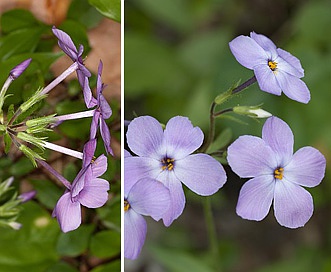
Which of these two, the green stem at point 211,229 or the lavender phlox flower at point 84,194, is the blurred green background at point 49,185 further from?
the lavender phlox flower at point 84,194

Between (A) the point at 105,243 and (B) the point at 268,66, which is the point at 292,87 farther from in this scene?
(A) the point at 105,243


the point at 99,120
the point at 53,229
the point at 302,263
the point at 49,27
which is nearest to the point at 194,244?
the point at 302,263

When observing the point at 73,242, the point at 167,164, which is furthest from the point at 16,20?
the point at 167,164

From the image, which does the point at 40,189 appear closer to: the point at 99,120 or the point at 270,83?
the point at 99,120

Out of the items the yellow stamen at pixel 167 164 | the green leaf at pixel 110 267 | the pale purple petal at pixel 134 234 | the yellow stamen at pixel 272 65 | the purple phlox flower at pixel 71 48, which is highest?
the purple phlox flower at pixel 71 48

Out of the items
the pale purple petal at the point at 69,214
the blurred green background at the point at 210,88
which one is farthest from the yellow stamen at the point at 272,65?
the blurred green background at the point at 210,88

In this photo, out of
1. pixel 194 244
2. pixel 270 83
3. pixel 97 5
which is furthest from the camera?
pixel 194 244
